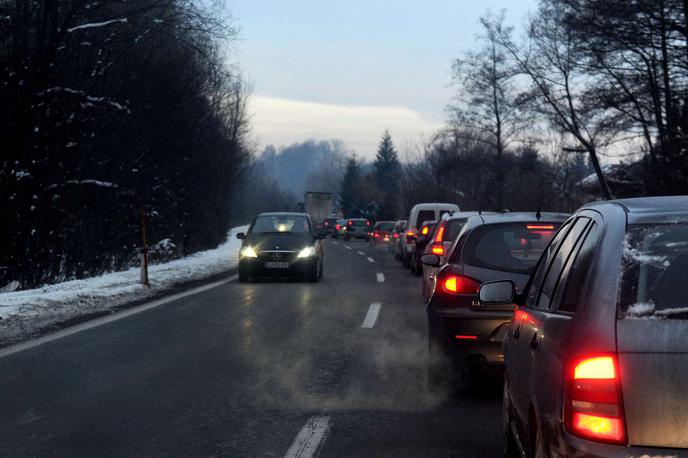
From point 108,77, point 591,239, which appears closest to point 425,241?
point 108,77

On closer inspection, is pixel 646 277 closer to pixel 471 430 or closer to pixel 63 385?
pixel 471 430

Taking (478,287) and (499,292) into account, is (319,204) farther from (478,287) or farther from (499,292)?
(499,292)

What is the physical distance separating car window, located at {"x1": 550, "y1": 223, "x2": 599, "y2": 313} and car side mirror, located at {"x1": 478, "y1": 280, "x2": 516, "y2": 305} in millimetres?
1023

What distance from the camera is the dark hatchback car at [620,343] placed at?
2.89 m

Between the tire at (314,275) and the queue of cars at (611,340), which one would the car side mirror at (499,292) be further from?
the tire at (314,275)

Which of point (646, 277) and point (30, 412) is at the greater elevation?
point (646, 277)

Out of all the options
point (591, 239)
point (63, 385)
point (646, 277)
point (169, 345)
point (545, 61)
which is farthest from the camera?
point (545, 61)

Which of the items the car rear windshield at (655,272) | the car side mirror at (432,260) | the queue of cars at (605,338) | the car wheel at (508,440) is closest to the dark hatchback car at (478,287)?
the car wheel at (508,440)

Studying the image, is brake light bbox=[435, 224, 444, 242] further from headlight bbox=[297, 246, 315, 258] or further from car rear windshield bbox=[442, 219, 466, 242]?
headlight bbox=[297, 246, 315, 258]

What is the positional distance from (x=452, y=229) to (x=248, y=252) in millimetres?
5655

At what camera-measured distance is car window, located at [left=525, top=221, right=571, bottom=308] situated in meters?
4.54

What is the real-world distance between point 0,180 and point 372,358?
11.0m

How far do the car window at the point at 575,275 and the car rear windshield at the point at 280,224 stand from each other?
59.3ft

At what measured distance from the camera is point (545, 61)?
36625 millimetres
